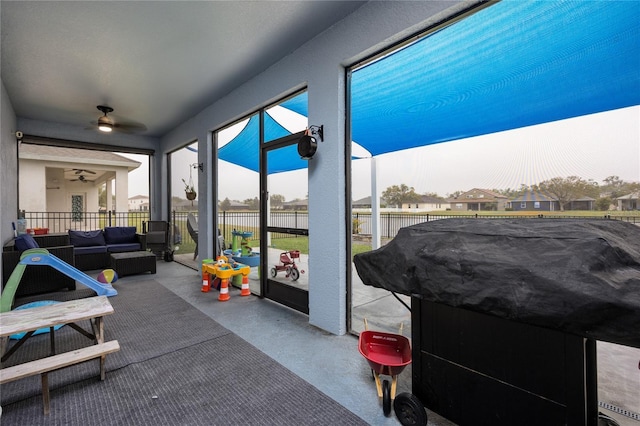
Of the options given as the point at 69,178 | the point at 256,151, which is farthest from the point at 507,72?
the point at 69,178

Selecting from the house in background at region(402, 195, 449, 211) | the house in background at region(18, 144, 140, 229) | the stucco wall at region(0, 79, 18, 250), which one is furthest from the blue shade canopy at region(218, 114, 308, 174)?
the house in background at region(18, 144, 140, 229)

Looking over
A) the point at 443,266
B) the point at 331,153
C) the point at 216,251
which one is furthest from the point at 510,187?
the point at 216,251

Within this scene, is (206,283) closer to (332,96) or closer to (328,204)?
(328,204)

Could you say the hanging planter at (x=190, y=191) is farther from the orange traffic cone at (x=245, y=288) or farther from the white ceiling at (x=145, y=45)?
the orange traffic cone at (x=245, y=288)

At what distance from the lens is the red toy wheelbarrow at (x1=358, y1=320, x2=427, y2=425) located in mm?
1611

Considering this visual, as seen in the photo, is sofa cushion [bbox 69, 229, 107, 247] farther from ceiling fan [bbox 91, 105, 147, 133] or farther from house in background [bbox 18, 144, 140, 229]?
house in background [bbox 18, 144, 140, 229]

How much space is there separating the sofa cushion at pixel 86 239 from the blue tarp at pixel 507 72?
615 centimetres

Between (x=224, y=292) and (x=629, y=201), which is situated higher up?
(x=629, y=201)

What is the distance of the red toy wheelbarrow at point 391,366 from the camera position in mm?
1611

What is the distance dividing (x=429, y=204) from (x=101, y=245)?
677cm

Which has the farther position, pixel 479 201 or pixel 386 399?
pixel 479 201

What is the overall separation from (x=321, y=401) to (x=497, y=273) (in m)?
1.42

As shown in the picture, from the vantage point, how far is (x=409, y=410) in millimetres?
1628

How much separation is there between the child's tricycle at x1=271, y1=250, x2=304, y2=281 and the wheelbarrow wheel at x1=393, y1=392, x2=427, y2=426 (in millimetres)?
2250
